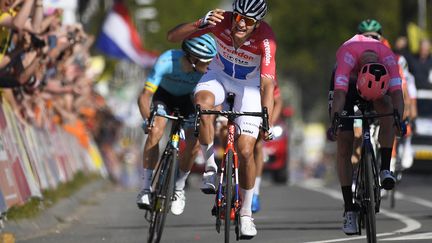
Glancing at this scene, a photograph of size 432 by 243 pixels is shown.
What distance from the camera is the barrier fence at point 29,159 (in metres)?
15.1

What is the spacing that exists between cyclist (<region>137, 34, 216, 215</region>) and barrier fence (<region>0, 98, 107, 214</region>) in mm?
1527

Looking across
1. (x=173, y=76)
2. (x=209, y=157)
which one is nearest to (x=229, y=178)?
(x=209, y=157)

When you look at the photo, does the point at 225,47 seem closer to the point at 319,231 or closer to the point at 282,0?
the point at 319,231

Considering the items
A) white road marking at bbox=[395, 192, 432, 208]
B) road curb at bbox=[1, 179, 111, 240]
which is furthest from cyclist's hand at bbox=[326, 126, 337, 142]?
white road marking at bbox=[395, 192, 432, 208]

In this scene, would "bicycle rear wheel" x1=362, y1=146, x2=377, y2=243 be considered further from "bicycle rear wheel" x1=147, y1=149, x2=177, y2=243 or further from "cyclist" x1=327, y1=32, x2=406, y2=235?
"bicycle rear wheel" x1=147, y1=149, x2=177, y2=243

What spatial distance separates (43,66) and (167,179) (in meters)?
7.95

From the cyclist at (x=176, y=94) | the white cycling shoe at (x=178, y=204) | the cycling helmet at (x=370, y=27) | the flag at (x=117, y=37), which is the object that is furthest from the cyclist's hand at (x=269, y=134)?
the flag at (x=117, y=37)

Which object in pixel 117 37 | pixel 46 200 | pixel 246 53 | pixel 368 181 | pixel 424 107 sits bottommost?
pixel 424 107

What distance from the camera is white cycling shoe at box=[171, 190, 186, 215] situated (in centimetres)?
1291

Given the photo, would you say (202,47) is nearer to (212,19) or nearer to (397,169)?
(212,19)

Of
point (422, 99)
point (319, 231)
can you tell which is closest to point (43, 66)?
point (319, 231)

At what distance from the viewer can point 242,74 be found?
1257 cm

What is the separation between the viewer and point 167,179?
11.9 metres

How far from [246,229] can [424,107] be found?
58.8 feet
